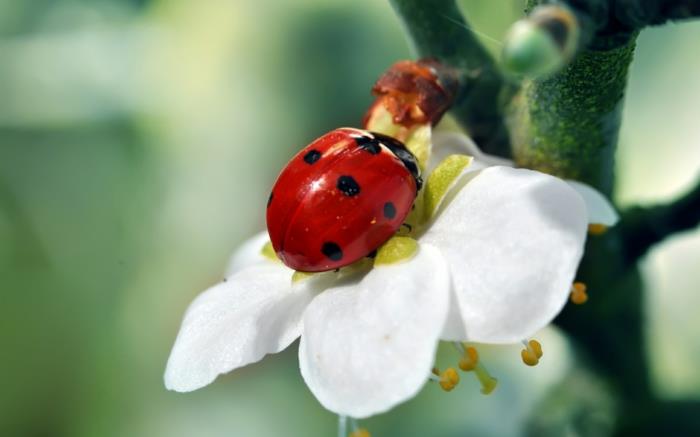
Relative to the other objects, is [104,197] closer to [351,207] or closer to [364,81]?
[364,81]

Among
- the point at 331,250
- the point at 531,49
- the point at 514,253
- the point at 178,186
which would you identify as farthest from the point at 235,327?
the point at 178,186

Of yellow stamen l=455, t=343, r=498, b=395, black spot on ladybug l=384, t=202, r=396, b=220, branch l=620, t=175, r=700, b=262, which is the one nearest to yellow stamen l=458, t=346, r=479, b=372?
yellow stamen l=455, t=343, r=498, b=395

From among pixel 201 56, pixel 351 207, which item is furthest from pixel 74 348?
pixel 351 207

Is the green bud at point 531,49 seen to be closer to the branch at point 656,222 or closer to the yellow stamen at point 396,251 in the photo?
the yellow stamen at point 396,251

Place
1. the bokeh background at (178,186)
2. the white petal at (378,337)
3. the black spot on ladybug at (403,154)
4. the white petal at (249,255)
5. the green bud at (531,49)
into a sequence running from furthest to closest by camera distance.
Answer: the bokeh background at (178,186)
the white petal at (249,255)
the black spot on ladybug at (403,154)
the white petal at (378,337)
the green bud at (531,49)

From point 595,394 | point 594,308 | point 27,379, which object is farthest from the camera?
point 27,379

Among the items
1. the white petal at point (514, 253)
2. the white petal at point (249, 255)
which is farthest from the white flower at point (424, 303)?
the white petal at point (249, 255)
